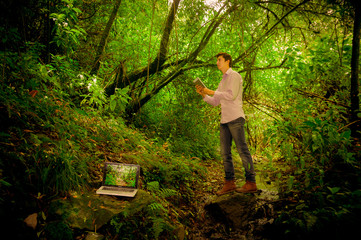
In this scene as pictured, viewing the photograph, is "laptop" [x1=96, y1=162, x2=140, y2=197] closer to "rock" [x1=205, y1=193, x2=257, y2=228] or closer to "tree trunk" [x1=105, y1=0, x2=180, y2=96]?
"rock" [x1=205, y1=193, x2=257, y2=228]

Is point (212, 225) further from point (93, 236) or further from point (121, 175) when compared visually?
point (93, 236)

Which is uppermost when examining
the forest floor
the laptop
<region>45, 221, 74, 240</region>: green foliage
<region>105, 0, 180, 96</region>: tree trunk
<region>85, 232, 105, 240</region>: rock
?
<region>105, 0, 180, 96</region>: tree trunk

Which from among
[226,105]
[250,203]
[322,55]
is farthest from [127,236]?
[322,55]

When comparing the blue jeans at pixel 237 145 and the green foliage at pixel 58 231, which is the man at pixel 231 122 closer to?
the blue jeans at pixel 237 145

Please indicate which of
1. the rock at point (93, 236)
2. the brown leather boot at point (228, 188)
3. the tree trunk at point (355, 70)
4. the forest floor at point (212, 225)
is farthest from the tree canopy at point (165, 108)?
the brown leather boot at point (228, 188)

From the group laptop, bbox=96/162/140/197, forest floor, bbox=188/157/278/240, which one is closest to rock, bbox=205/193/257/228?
forest floor, bbox=188/157/278/240

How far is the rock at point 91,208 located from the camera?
2225 millimetres

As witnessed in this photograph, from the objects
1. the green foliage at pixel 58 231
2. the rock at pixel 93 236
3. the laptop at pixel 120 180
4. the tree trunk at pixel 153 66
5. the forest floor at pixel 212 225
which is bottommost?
the forest floor at pixel 212 225

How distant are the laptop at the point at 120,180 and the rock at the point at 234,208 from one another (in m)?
1.57

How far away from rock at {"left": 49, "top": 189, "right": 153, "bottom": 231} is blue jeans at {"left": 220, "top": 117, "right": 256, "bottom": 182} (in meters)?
1.76

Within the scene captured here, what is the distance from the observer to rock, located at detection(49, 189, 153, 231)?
2.23 metres

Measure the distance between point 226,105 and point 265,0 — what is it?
4028mm

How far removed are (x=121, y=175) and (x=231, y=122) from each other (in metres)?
2.10

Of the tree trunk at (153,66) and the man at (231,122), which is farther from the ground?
the tree trunk at (153,66)
